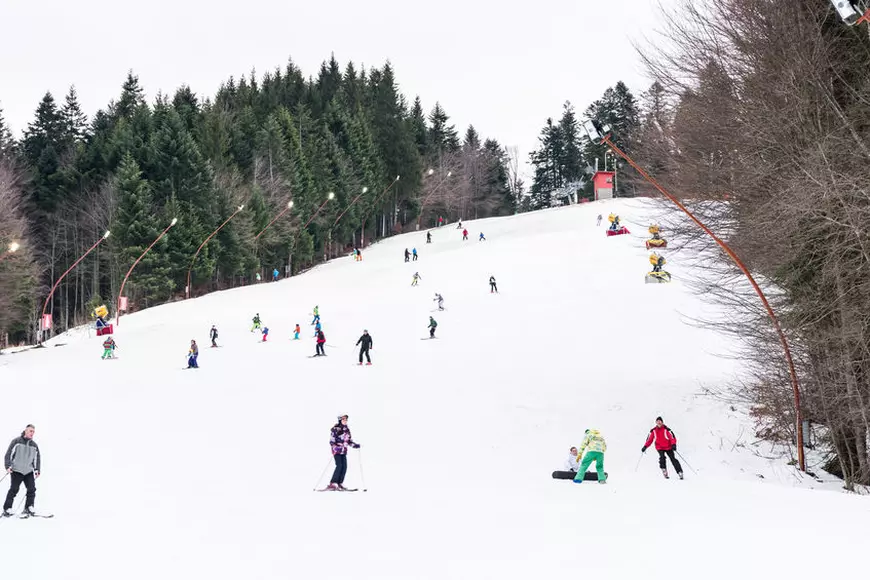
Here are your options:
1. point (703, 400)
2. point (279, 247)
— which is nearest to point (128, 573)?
point (703, 400)

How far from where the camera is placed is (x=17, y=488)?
10.7 m

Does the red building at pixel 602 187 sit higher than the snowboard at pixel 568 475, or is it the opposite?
the red building at pixel 602 187

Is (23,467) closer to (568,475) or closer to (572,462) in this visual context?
(568,475)

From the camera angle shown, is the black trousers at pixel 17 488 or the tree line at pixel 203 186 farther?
the tree line at pixel 203 186

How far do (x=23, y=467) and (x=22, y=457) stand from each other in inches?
6.3

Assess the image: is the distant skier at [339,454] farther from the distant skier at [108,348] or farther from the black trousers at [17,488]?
the distant skier at [108,348]

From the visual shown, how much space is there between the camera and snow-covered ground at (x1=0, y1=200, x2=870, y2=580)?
8.27m

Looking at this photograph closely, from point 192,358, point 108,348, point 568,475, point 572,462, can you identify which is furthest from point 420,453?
point 108,348

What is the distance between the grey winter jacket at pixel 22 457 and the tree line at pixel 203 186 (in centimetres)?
3850

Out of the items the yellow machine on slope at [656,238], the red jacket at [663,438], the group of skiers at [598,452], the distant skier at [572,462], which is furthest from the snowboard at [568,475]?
the yellow machine on slope at [656,238]

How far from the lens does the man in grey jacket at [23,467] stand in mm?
10586

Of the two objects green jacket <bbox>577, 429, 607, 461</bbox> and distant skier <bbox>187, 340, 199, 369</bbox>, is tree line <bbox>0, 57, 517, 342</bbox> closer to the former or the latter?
distant skier <bbox>187, 340, 199, 369</bbox>

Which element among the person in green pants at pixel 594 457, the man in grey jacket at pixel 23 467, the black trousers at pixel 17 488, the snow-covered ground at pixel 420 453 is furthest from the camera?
the person in green pants at pixel 594 457

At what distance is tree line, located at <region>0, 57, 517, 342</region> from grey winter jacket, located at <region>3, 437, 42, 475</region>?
3850 cm
